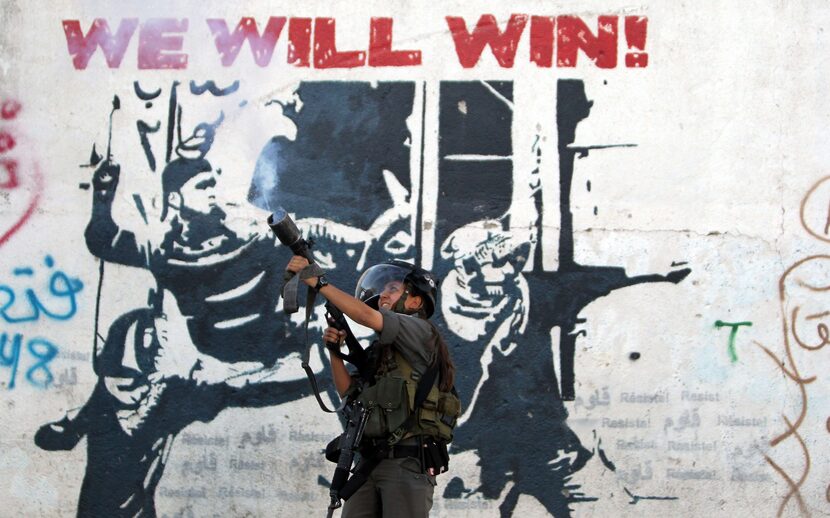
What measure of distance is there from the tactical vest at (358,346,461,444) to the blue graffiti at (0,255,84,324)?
2.53m

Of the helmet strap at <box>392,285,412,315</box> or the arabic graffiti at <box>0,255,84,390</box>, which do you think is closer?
the helmet strap at <box>392,285,412,315</box>

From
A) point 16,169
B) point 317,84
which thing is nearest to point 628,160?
point 317,84

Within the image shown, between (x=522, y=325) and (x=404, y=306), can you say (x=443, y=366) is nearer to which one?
(x=404, y=306)

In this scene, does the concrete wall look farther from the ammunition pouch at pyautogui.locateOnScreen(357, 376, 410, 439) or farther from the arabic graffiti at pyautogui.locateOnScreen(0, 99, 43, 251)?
the ammunition pouch at pyautogui.locateOnScreen(357, 376, 410, 439)

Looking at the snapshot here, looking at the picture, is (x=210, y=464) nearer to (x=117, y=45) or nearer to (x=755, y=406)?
(x=117, y=45)

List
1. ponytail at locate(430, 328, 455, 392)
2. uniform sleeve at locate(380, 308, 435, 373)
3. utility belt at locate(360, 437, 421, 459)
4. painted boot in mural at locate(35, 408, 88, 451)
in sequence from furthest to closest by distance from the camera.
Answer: painted boot in mural at locate(35, 408, 88, 451) → ponytail at locate(430, 328, 455, 392) → utility belt at locate(360, 437, 421, 459) → uniform sleeve at locate(380, 308, 435, 373)

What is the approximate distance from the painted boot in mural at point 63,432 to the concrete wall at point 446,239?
14 mm

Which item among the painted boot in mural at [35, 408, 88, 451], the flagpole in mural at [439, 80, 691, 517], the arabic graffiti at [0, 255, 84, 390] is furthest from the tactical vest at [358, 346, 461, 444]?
the arabic graffiti at [0, 255, 84, 390]

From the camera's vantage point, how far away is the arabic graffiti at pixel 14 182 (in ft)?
21.0

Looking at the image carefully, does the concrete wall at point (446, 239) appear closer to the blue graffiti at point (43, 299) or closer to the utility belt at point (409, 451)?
the blue graffiti at point (43, 299)

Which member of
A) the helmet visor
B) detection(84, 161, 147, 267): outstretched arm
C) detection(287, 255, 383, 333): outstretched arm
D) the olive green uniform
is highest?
detection(84, 161, 147, 267): outstretched arm

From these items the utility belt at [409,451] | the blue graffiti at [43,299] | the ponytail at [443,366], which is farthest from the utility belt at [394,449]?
the blue graffiti at [43,299]

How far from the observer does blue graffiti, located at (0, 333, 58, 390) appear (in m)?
6.30

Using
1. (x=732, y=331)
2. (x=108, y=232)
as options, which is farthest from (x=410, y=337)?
(x=108, y=232)
